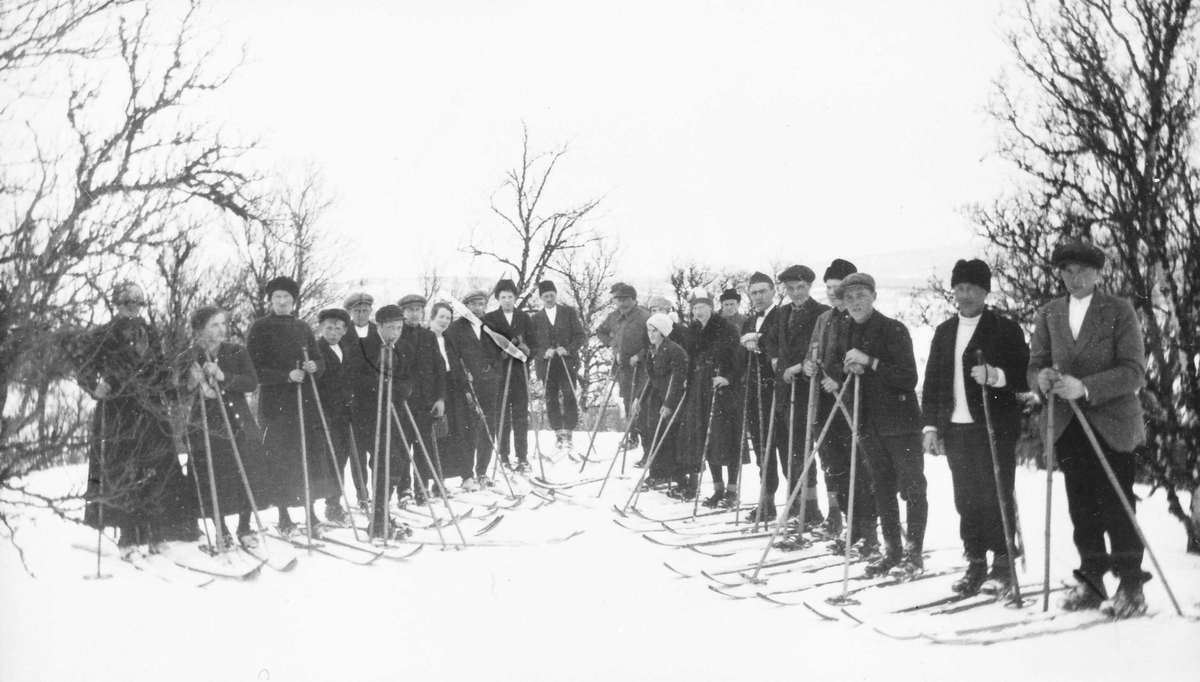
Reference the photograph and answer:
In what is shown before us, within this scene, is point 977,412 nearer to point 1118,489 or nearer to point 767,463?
point 1118,489

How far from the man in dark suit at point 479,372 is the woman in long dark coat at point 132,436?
3.59 m

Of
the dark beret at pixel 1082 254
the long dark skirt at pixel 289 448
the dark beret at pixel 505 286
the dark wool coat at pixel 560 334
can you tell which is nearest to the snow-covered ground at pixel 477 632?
the long dark skirt at pixel 289 448

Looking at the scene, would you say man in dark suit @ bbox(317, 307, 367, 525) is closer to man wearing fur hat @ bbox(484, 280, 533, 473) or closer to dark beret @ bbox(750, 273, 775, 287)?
man wearing fur hat @ bbox(484, 280, 533, 473)

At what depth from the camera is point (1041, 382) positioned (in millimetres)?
3902

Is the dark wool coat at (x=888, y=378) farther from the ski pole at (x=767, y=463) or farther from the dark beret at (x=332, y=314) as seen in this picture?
the dark beret at (x=332, y=314)

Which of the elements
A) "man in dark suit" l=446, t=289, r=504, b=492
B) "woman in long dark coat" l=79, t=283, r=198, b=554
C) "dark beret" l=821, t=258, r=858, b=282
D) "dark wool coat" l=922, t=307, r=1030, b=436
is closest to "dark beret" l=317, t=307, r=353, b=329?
"woman in long dark coat" l=79, t=283, r=198, b=554

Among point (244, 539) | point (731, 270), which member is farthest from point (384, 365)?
point (731, 270)

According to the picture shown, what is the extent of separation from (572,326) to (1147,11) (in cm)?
690

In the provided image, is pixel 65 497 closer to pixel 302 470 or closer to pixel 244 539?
pixel 244 539

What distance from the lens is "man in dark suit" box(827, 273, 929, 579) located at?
191 inches

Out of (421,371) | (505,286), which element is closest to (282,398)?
(421,371)

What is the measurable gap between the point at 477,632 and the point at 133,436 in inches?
74.5

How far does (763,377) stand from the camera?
7047 millimetres

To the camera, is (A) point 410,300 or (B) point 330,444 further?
(A) point 410,300
